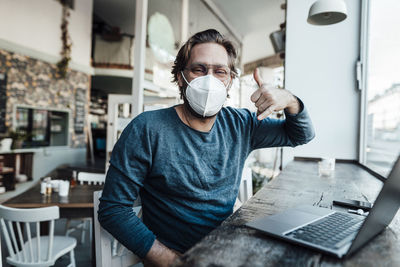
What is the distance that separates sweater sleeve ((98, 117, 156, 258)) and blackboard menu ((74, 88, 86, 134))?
6640mm

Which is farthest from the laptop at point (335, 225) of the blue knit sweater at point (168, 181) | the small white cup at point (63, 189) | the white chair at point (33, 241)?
the small white cup at point (63, 189)

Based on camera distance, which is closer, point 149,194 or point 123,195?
point 123,195

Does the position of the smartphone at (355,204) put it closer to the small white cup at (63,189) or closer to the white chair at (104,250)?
the white chair at (104,250)

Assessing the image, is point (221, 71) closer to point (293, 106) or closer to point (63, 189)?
point (293, 106)

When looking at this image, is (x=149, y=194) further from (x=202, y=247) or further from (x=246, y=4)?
(x=246, y=4)

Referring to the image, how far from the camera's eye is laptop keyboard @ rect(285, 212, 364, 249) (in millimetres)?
643

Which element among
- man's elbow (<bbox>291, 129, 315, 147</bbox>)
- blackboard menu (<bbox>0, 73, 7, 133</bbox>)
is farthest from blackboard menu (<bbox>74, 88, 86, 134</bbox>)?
man's elbow (<bbox>291, 129, 315, 147</bbox>)

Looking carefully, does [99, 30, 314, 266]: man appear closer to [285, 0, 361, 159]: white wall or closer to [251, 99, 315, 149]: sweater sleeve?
[251, 99, 315, 149]: sweater sleeve

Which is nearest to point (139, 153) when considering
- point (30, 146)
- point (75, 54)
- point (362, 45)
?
point (362, 45)

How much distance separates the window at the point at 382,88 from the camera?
6.19 ft

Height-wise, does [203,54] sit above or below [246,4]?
below

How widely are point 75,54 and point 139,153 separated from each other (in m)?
6.77

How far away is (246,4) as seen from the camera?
5676mm

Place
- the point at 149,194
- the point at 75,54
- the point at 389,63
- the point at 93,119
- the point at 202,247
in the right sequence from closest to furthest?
the point at 202,247, the point at 149,194, the point at 389,63, the point at 75,54, the point at 93,119
